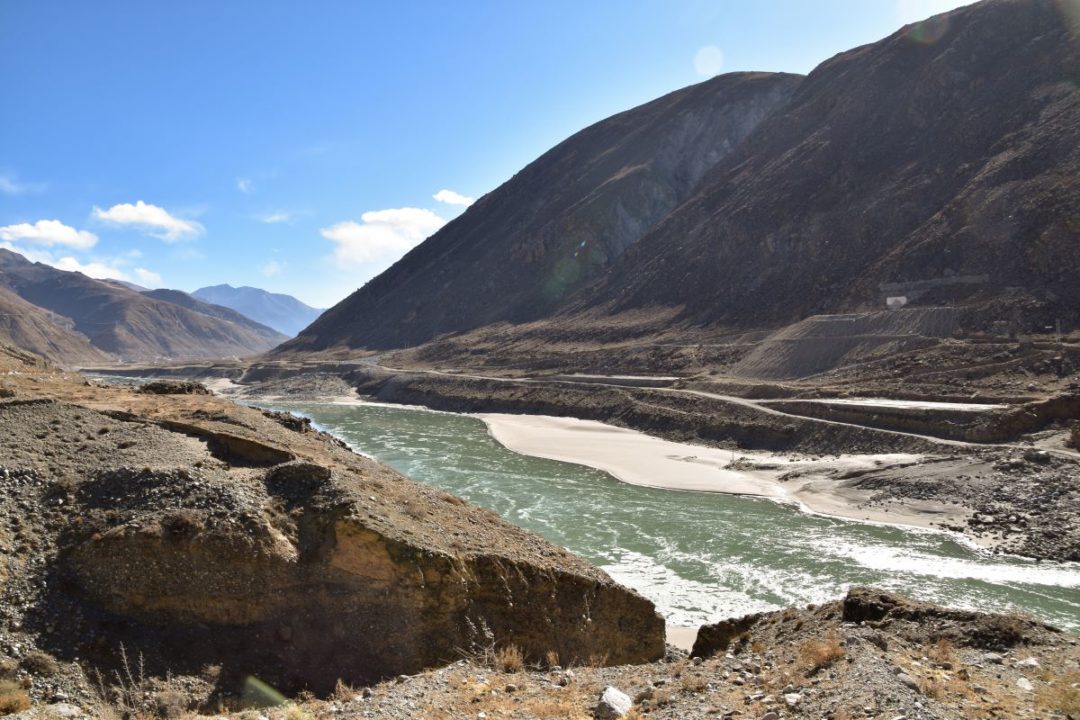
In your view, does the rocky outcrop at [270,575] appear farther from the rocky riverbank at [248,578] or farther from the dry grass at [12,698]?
the dry grass at [12,698]

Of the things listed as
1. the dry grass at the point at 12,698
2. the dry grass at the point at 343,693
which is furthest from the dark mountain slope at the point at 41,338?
the dry grass at the point at 343,693

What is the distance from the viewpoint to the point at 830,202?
71.6 metres

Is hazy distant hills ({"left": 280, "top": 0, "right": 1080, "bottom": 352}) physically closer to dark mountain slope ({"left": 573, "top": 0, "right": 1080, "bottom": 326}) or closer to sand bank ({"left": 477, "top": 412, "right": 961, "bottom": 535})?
dark mountain slope ({"left": 573, "top": 0, "right": 1080, "bottom": 326})

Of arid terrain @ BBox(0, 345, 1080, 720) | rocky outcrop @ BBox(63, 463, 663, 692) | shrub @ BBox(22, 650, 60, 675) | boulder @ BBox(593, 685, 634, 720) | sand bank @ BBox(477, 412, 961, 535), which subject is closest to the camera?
boulder @ BBox(593, 685, 634, 720)

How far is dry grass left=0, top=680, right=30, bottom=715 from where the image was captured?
22.7 ft

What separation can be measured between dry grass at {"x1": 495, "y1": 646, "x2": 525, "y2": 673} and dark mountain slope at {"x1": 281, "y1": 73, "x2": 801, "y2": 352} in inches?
3652

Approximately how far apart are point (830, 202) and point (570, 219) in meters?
51.0

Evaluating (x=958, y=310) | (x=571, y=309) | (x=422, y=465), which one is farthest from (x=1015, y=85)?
(x=422, y=465)

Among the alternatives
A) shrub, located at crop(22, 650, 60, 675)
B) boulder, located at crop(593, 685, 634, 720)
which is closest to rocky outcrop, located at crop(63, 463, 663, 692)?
shrub, located at crop(22, 650, 60, 675)

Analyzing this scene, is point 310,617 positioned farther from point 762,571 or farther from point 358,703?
point 762,571

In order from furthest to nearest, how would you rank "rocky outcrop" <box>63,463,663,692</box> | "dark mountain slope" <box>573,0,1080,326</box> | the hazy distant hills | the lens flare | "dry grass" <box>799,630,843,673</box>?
the lens flare, the hazy distant hills, "dark mountain slope" <box>573,0,1080,326</box>, "rocky outcrop" <box>63,463,663,692</box>, "dry grass" <box>799,630,843,673</box>

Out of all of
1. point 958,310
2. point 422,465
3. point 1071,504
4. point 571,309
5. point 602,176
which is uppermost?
point 602,176

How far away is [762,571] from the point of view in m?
19.7

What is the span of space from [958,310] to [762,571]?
35005 mm
